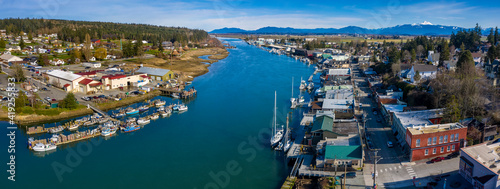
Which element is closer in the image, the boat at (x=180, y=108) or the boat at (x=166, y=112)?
the boat at (x=166, y=112)

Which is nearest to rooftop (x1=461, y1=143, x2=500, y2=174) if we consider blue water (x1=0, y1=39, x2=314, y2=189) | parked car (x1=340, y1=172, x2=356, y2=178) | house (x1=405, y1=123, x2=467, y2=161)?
house (x1=405, y1=123, x2=467, y2=161)

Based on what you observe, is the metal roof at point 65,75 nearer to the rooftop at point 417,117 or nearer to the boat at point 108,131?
the boat at point 108,131

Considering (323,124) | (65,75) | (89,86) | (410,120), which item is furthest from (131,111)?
(410,120)

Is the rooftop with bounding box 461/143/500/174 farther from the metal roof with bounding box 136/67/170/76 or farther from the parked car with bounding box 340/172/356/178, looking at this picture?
the metal roof with bounding box 136/67/170/76

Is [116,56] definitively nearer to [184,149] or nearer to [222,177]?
[184,149]

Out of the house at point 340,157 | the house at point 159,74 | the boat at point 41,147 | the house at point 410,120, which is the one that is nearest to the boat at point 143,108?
the boat at point 41,147

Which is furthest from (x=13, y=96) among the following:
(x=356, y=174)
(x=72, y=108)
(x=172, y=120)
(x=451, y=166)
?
(x=451, y=166)

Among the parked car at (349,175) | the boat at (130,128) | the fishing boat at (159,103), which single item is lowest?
the boat at (130,128)
